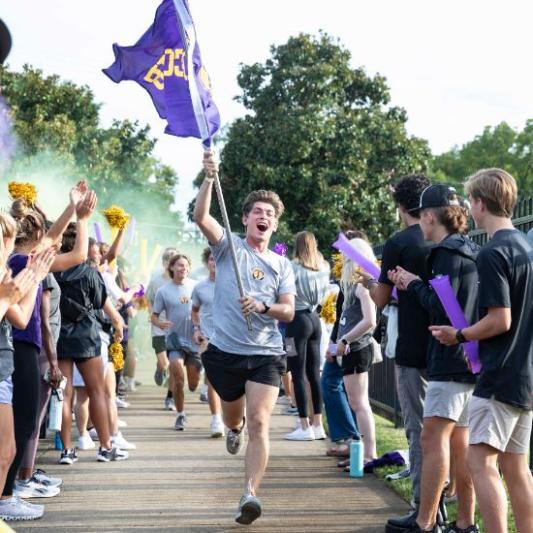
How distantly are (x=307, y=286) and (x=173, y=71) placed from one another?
413cm

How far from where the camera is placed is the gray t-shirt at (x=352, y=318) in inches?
375

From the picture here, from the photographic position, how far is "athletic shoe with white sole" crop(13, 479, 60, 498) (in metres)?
8.03

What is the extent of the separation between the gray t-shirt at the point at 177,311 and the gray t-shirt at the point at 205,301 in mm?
959

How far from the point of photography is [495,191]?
5.49 metres

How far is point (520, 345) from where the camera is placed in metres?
5.40

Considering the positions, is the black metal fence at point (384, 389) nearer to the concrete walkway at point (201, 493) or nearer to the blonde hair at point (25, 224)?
the concrete walkway at point (201, 493)

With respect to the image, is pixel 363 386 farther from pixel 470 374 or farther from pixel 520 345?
pixel 520 345

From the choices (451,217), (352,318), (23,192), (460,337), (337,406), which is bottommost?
(337,406)

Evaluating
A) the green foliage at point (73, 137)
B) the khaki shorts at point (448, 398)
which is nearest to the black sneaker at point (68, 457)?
the khaki shorts at point (448, 398)

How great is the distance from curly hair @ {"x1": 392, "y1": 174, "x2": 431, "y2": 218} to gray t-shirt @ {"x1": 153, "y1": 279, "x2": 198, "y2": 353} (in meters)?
6.71

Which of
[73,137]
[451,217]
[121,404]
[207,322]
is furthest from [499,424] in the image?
[73,137]

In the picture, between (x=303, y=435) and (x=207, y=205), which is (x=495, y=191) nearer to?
(x=207, y=205)

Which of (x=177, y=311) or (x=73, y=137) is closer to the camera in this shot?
(x=177, y=311)

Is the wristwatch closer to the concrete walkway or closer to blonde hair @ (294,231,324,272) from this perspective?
the concrete walkway
